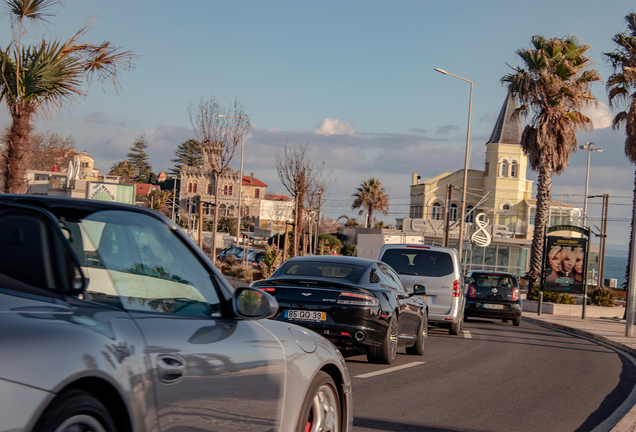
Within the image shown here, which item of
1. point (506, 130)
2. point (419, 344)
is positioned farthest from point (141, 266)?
point (506, 130)

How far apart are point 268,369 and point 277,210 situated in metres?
76.5

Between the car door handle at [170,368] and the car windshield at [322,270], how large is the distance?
6.36m

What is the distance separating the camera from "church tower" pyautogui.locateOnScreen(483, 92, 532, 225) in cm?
6950

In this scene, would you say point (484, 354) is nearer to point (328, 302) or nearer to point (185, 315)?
point (328, 302)

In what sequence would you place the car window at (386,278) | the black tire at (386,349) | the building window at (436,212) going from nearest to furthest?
1. the black tire at (386,349)
2. the car window at (386,278)
3. the building window at (436,212)

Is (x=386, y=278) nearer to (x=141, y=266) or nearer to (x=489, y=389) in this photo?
(x=489, y=389)

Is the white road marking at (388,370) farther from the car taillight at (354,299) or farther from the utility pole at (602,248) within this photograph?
the utility pole at (602,248)

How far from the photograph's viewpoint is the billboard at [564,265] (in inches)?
1022

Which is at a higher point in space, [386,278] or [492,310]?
[386,278]

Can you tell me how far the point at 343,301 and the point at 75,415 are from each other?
636 cm

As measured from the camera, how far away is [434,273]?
45.7 feet

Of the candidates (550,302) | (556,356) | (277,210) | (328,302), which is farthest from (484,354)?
(277,210)

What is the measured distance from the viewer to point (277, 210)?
7962cm

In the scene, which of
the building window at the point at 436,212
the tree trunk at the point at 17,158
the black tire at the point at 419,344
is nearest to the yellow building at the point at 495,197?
the building window at the point at 436,212
